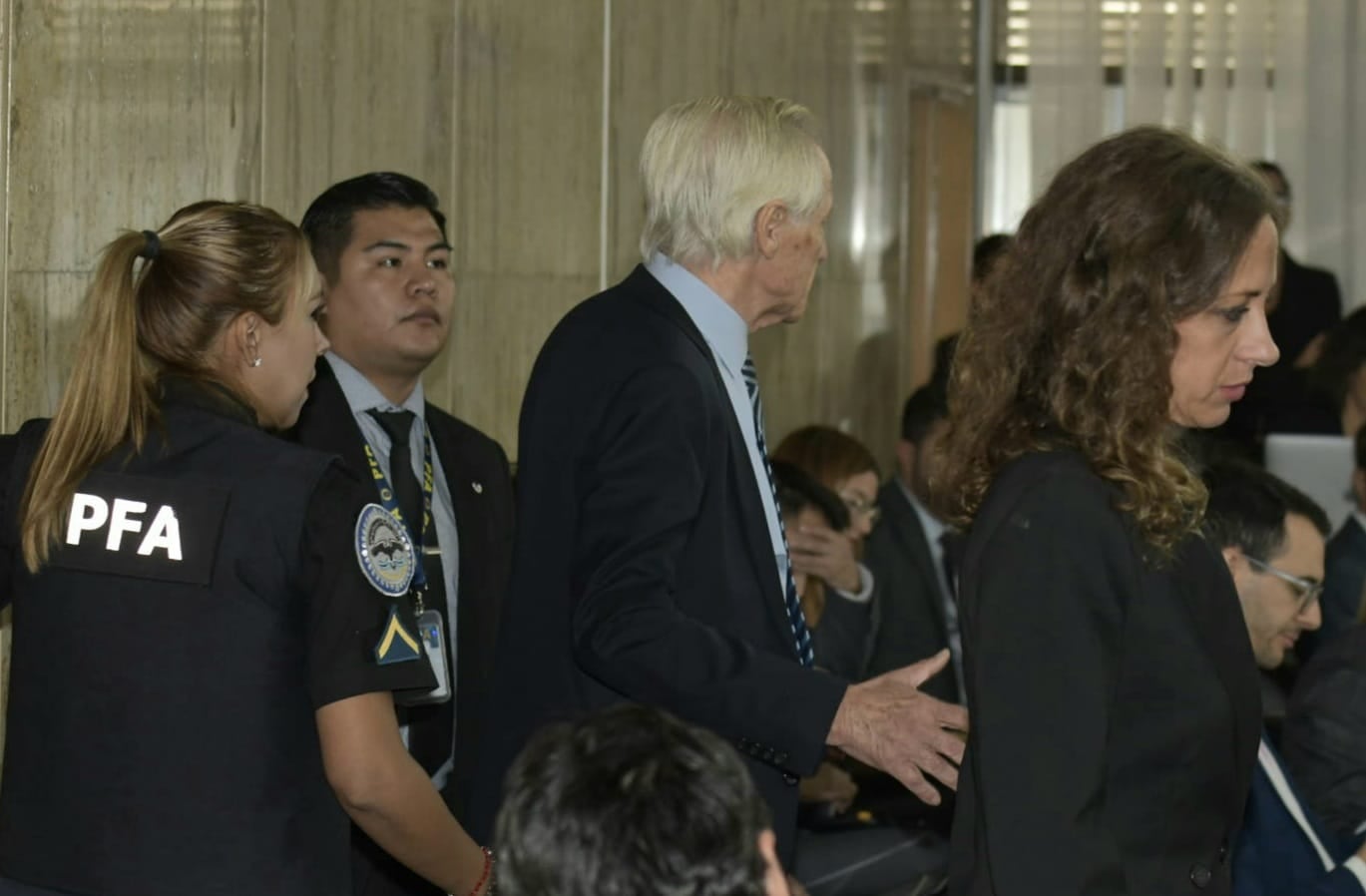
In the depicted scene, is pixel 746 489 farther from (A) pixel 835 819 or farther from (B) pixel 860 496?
(B) pixel 860 496

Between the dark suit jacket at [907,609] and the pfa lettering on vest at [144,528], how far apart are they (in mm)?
2928

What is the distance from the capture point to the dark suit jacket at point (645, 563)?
239 centimetres

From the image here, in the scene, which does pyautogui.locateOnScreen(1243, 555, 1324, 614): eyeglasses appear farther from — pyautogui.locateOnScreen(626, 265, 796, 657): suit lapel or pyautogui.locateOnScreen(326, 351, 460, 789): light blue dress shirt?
pyautogui.locateOnScreen(326, 351, 460, 789): light blue dress shirt

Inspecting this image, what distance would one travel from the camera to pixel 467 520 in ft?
11.6

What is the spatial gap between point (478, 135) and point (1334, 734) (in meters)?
2.52

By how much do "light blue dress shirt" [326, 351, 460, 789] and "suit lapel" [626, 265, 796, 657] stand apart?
3.27 ft

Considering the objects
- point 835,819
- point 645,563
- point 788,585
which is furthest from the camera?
point 835,819

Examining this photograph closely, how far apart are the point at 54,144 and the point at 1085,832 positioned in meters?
2.28

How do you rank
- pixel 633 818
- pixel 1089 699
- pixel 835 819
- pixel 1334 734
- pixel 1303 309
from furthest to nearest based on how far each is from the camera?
pixel 1303 309
pixel 835 819
pixel 1334 734
pixel 1089 699
pixel 633 818

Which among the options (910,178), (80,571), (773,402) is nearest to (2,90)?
(80,571)

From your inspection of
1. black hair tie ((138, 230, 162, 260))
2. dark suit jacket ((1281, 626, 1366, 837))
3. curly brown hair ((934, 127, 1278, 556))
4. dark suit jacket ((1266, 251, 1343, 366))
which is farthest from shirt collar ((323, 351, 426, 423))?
dark suit jacket ((1266, 251, 1343, 366))

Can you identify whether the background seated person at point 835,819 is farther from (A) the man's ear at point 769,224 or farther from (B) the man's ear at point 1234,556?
(A) the man's ear at point 769,224

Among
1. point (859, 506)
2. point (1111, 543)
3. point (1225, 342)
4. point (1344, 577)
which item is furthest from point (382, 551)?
point (859, 506)

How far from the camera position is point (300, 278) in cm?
254
